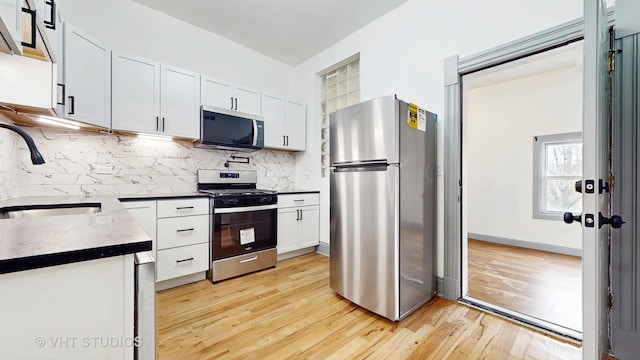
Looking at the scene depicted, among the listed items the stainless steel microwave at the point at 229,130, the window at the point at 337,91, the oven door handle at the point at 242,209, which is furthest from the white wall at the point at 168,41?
the oven door handle at the point at 242,209

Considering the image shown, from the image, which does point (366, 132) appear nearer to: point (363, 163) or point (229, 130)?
point (363, 163)

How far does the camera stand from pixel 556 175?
3727 millimetres

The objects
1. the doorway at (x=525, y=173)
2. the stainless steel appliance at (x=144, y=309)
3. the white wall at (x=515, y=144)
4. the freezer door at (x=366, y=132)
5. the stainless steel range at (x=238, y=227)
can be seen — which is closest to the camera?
the stainless steel appliance at (x=144, y=309)

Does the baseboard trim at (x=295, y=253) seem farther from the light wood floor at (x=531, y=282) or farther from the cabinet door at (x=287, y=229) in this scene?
the light wood floor at (x=531, y=282)

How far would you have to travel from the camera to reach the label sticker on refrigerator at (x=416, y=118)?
1.93 meters

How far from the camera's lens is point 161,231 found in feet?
7.38

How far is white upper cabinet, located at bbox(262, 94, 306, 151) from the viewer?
331cm

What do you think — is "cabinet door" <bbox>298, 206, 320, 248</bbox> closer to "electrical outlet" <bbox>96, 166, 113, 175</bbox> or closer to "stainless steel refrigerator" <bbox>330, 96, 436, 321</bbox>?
"stainless steel refrigerator" <bbox>330, 96, 436, 321</bbox>

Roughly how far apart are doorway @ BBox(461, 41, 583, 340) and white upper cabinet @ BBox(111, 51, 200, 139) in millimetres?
2958

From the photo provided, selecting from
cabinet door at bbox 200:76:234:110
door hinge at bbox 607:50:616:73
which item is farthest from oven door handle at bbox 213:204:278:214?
door hinge at bbox 607:50:616:73

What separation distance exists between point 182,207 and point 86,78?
1.27 meters

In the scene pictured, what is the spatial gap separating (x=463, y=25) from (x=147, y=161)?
3.28 m

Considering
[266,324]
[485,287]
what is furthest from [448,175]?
[266,324]

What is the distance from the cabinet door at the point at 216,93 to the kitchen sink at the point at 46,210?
1490 mm
